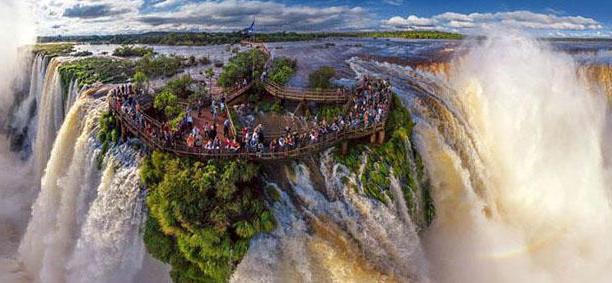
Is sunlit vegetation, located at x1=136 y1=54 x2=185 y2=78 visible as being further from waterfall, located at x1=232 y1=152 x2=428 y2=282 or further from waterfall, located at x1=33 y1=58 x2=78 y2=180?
waterfall, located at x1=232 y1=152 x2=428 y2=282

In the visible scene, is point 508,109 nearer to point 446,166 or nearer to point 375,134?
point 446,166

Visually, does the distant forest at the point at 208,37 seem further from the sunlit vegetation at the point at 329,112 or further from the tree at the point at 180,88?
the sunlit vegetation at the point at 329,112

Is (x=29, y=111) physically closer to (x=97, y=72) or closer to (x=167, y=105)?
(x=97, y=72)

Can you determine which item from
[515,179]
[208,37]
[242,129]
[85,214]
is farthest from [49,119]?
[208,37]

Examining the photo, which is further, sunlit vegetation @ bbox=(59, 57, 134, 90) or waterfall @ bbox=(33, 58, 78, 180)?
sunlit vegetation @ bbox=(59, 57, 134, 90)

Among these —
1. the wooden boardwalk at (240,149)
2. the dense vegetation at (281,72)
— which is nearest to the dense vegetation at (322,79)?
the dense vegetation at (281,72)

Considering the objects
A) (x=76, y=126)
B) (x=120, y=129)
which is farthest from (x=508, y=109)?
(x=76, y=126)

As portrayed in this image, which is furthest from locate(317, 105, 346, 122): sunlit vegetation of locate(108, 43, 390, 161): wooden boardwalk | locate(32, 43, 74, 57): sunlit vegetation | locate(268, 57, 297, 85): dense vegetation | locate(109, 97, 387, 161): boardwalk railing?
locate(32, 43, 74, 57): sunlit vegetation

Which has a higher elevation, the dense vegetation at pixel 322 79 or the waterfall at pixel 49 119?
the dense vegetation at pixel 322 79
